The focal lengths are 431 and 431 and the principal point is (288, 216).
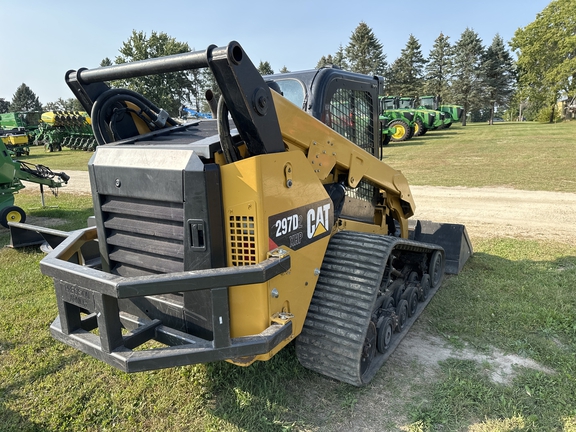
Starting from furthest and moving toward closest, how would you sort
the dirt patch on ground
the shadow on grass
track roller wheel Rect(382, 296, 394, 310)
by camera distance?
Result: 1. the dirt patch on ground
2. track roller wheel Rect(382, 296, 394, 310)
3. the shadow on grass

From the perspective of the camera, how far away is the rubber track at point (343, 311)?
9.05ft

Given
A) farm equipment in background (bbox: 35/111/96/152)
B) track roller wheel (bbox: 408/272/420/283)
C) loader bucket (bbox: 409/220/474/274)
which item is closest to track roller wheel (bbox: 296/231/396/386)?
track roller wheel (bbox: 408/272/420/283)

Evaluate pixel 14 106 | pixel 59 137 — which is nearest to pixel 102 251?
→ pixel 59 137

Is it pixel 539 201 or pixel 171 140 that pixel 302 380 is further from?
pixel 539 201

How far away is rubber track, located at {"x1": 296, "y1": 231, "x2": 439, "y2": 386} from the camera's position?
2.76 metres

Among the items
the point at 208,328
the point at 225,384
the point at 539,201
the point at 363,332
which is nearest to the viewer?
the point at 208,328

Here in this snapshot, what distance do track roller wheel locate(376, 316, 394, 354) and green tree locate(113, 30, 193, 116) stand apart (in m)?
34.5

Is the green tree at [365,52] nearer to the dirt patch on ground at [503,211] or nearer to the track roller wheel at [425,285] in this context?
the dirt patch on ground at [503,211]

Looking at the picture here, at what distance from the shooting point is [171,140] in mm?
2840

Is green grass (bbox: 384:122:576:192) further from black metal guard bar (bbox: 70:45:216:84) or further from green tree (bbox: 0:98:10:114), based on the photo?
green tree (bbox: 0:98:10:114)

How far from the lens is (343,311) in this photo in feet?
9.34

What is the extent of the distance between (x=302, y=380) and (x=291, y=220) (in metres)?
1.32

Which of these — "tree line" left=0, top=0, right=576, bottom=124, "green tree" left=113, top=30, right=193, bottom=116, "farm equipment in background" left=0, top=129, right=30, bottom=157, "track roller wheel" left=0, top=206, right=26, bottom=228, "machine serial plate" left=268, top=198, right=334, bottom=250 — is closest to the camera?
"machine serial plate" left=268, top=198, right=334, bottom=250

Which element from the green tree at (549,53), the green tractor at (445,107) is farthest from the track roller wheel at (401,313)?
the green tree at (549,53)
